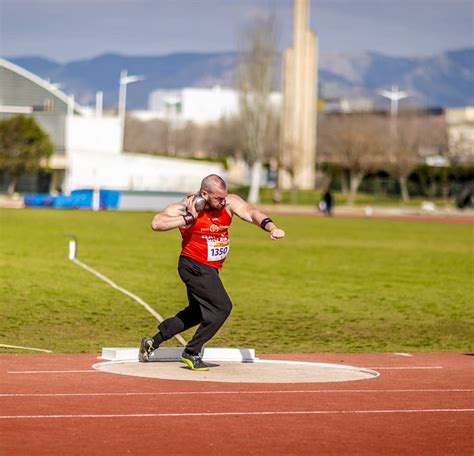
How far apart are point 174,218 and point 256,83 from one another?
90.7m

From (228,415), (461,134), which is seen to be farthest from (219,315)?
(461,134)

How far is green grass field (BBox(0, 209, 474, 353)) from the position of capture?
1952 cm

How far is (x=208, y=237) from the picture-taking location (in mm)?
13039

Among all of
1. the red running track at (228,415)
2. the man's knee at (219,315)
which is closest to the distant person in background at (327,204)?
the red running track at (228,415)

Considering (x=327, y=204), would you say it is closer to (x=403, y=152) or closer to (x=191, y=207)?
(x=403, y=152)

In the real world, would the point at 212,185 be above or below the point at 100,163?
below

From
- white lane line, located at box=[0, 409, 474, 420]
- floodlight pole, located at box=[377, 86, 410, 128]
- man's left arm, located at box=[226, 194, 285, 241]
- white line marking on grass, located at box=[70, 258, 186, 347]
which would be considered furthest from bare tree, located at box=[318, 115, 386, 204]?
white lane line, located at box=[0, 409, 474, 420]

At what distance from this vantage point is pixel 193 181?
354 ft

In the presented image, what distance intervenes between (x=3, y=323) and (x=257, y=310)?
17.1 ft

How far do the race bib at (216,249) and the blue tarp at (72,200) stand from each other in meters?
67.3

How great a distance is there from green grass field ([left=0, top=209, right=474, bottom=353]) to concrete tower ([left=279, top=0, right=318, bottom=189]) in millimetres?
77601

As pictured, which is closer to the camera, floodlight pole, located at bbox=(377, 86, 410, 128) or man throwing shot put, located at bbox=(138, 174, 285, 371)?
man throwing shot put, located at bbox=(138, 174, 285, 371)

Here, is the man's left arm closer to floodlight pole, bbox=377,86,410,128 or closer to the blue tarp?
the blue tarp

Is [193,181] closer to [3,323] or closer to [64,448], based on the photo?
[3,323]
